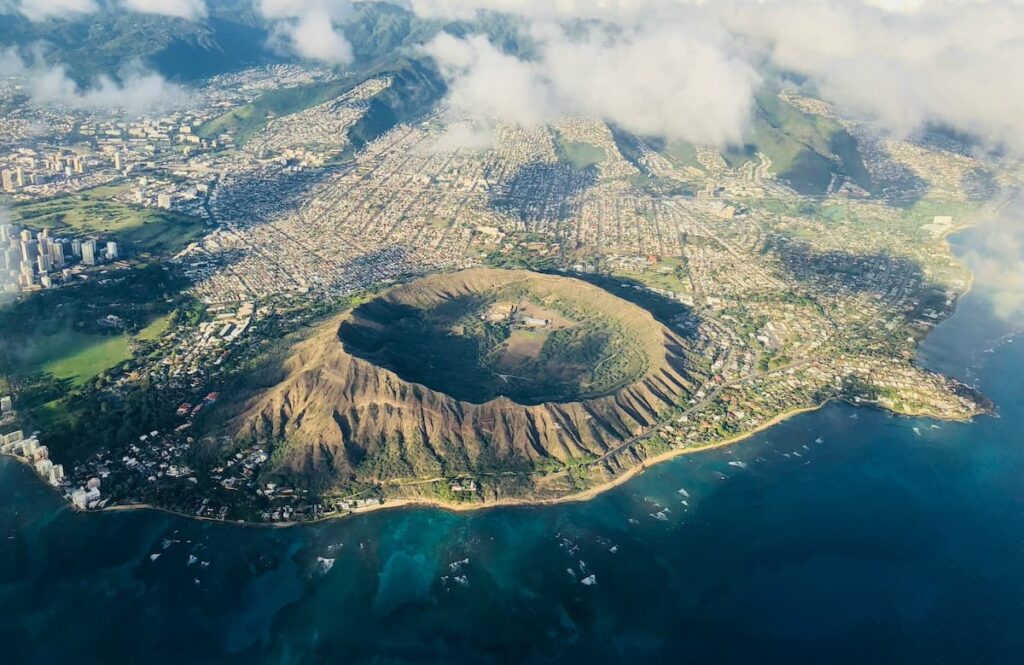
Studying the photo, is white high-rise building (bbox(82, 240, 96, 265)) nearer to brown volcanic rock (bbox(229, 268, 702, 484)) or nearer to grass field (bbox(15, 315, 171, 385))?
grass field (bbox(15, 315, 171, 385))

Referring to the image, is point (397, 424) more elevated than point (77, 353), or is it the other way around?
point (397, 424)

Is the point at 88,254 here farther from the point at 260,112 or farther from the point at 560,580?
the point at 260,112

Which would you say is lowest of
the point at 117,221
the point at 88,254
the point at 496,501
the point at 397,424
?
the point at 117,221

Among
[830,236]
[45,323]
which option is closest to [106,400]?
[45,323]

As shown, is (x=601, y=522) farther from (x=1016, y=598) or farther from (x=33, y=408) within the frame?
(x=33, y=408)

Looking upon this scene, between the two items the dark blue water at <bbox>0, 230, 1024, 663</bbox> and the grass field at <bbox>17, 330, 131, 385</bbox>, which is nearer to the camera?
the dark blue water at <bbox>0, 230, 1024, 663</bbox>

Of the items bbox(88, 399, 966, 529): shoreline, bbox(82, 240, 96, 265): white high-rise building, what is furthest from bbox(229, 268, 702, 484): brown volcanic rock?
bbox(82, 240, 96, 265): white high-rise building

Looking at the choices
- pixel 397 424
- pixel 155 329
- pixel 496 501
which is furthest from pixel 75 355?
pixel 496 501
